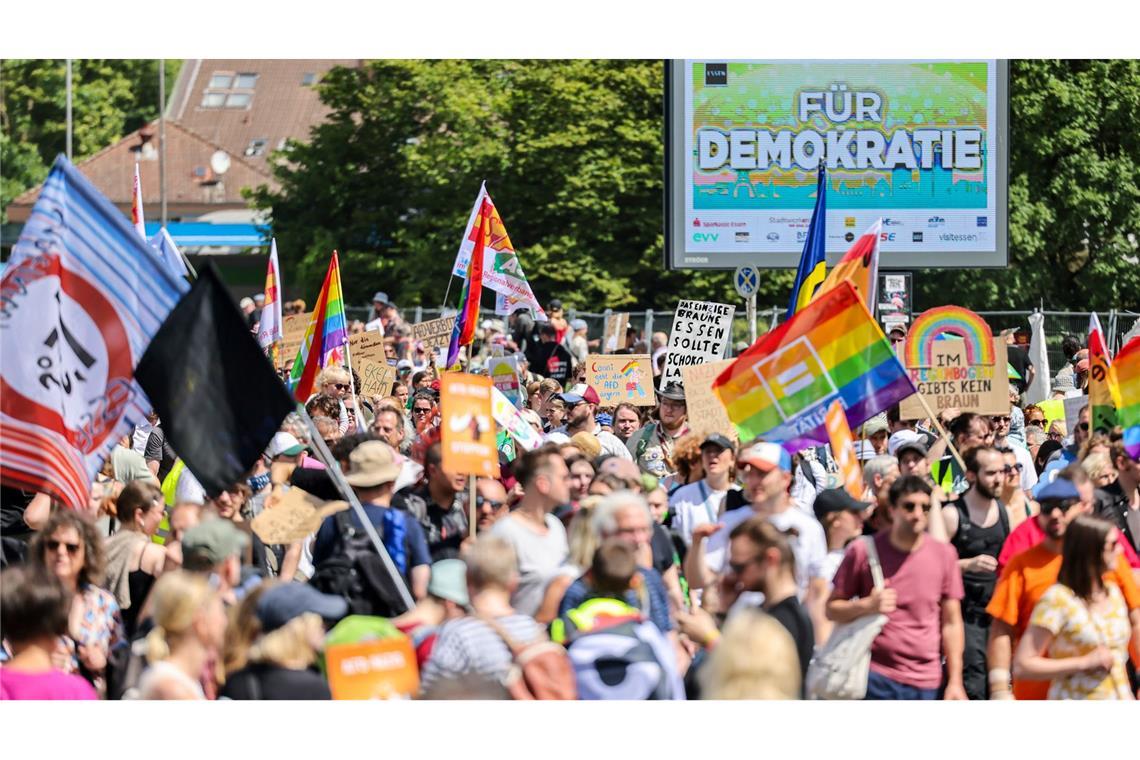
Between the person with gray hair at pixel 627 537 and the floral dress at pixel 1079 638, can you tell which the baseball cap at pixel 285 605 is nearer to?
the person with gray hair at pixel 627 537

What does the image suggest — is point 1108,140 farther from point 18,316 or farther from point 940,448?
point 18,316

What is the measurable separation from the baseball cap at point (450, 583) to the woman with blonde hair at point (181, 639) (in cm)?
96

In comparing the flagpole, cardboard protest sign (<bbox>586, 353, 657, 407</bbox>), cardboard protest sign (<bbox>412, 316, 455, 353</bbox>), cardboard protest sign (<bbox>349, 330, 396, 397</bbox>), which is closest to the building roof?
cardboard protest sign (<bbox>412, 316, 455, 353</bbox>)

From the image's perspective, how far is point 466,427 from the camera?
845cm

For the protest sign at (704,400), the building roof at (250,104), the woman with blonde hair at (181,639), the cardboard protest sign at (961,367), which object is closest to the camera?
the woman with blonde hair at (181,639)

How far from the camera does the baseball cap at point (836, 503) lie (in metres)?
8.37

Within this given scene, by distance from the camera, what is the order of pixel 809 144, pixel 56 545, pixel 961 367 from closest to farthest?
pixel 56 545
pixel 961 367
pixel 809 144

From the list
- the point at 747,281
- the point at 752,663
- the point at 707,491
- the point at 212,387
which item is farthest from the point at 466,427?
the point at 747,281

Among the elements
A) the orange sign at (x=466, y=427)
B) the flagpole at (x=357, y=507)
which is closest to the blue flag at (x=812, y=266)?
the orange sign at (x=466, y=427)

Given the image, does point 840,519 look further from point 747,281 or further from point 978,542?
point 747,281

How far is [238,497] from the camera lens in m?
9.02

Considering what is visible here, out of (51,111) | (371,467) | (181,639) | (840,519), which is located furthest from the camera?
(51,111)

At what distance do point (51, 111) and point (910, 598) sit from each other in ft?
266

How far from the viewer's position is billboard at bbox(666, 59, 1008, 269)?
22.1 metres
